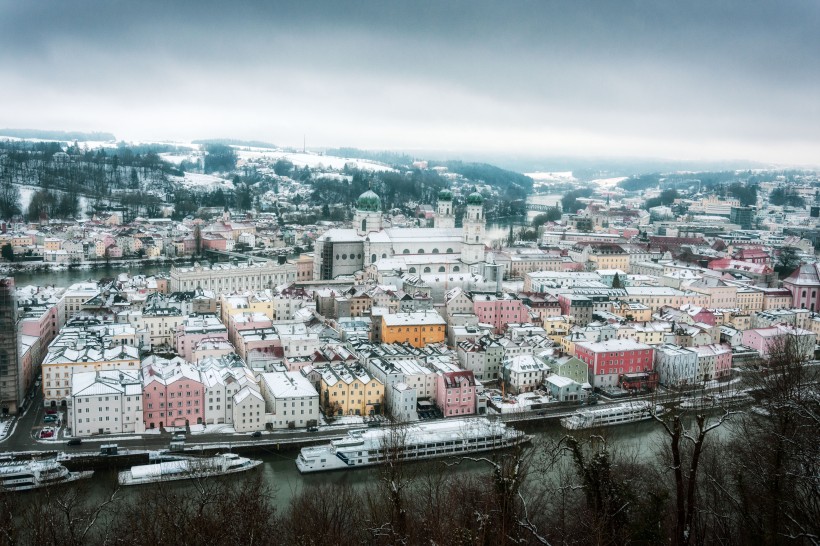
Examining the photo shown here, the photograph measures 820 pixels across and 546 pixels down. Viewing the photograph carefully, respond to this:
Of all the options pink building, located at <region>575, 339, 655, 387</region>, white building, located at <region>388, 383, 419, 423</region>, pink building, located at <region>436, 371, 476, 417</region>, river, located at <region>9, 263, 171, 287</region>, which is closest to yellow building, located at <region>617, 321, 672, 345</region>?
pink building, located at <region>575, 339, 655, 387</region>

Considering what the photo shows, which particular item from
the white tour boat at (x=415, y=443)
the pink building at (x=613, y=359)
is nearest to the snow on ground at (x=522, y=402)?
the white tour boat at (x=415, y=443)

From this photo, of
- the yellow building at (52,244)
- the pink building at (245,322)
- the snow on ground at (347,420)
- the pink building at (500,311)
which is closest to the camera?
the snow on ground at (347,420)

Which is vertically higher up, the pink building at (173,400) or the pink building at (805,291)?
the pink building at (805,291)

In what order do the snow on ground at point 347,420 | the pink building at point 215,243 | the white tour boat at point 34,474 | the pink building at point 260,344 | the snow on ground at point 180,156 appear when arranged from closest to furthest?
the white tour boat at point 34,474
the snow on ground at point 347,420
the pink building at point 260,344
the pink building at point 215,243
the snow on ground at point 180,156

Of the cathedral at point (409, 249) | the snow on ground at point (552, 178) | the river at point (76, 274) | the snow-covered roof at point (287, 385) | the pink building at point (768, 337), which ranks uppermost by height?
the snow on ground at point (552, 178)

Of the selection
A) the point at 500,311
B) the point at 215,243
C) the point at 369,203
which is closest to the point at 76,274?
the point at 215,243

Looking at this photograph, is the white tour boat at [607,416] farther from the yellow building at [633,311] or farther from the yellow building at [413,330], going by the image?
the yellow building at [633,311]

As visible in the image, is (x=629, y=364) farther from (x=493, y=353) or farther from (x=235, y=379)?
(x=235, y=379)
